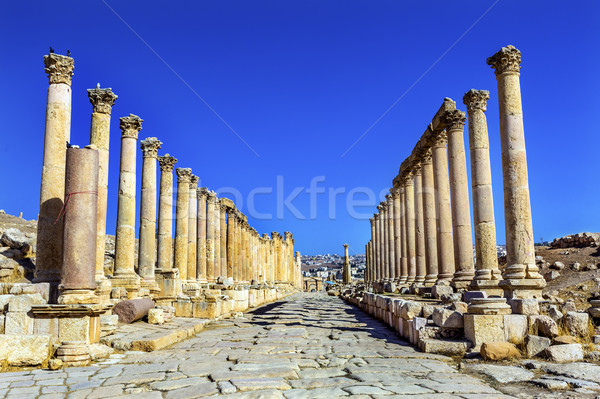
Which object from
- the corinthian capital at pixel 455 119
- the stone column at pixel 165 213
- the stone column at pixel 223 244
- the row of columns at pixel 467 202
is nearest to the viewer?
the row of columns at pixel 467 202

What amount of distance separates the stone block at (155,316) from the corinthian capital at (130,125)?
22.3 feet

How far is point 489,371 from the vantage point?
7168 millimetres

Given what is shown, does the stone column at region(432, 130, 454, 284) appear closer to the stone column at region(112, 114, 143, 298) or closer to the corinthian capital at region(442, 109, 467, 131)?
the corinthian capital at region(442, 109, 467, 131)

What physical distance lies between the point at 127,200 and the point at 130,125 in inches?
Result: 99.5

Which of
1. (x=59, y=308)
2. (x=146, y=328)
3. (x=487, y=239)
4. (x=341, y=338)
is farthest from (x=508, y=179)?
(x=59, y=308)

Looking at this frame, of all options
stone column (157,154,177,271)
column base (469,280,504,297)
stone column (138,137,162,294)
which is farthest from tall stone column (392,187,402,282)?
stone column (138,137,162,294)

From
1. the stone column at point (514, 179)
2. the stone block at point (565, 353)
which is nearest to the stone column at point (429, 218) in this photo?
the stone column at point (514, 179)

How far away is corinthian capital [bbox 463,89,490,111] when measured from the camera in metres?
15.8

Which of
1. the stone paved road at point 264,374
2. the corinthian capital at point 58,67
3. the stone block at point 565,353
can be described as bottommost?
the stone paved road at point 264,374

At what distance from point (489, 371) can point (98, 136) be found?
12080 millimetres

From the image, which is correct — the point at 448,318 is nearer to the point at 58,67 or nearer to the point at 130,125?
the point at 58,67

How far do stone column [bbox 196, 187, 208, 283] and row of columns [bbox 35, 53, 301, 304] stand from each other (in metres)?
0.05

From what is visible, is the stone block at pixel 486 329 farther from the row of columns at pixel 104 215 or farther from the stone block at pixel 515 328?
the row of columns at pixel 104 215

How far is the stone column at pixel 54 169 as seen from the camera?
1223cm
